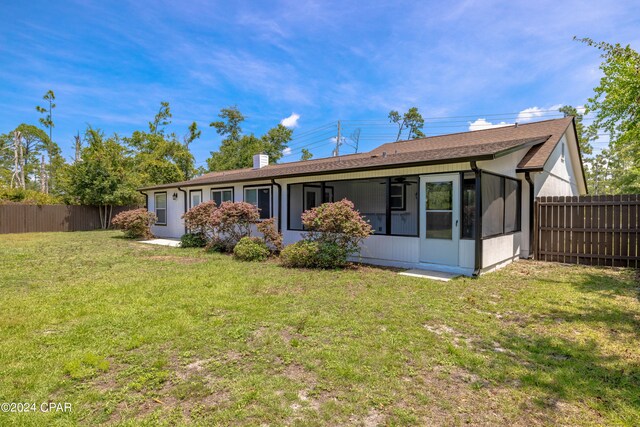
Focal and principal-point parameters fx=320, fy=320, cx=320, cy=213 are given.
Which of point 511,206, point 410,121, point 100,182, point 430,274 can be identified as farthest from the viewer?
point 410,121

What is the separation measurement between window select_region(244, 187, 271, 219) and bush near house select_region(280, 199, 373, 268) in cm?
381

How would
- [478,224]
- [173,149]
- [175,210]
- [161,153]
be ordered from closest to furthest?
1. [478,224]
2. [175,210]
3. [161,153]
4. [173,149]

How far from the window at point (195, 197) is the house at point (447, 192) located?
439 mm

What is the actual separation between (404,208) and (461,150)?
12.2 feet

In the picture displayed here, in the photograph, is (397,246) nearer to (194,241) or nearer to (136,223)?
(194,241)

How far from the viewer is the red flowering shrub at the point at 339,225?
793 cm

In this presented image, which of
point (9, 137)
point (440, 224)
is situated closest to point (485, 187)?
point (440, 224)

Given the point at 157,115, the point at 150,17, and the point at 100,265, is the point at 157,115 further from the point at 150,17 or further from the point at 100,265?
the point at 100,265

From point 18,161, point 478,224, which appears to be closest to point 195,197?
point 478,224

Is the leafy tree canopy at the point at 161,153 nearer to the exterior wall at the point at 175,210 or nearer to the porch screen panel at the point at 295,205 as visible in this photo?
the exterior wall at the point at 175,210

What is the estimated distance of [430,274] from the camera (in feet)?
23.5

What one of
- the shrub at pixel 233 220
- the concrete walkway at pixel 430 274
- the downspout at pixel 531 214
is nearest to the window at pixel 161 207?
the shrub at pixel 233 220

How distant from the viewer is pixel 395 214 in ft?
35.6

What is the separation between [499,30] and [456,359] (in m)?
11.3
